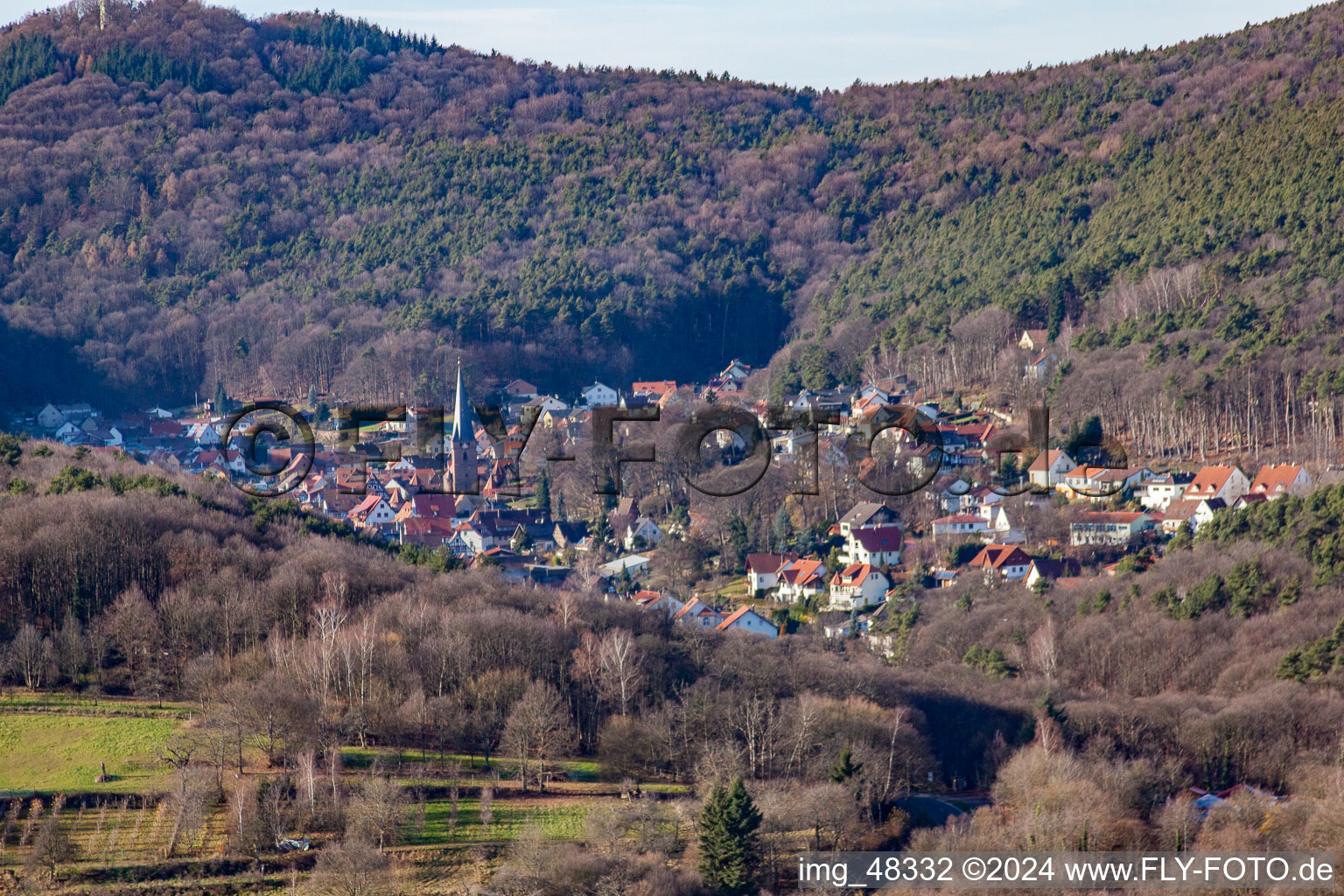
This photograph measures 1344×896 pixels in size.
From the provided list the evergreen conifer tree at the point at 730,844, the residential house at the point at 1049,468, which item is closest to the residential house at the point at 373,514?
the residential house at the point at 1049,468

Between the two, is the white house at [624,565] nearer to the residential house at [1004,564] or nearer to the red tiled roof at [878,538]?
the red tiled roof at [878,538]

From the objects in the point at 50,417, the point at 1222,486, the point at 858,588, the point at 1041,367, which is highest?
the point at 1041,367

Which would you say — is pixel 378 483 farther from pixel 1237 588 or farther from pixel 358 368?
pixel 1237 588

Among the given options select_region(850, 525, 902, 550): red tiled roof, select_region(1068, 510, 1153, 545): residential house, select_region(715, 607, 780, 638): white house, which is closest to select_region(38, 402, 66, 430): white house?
select_region(850, 525, 902, 550): red tiled roof

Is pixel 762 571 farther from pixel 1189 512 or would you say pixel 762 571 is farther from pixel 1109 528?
pixel 1189 512

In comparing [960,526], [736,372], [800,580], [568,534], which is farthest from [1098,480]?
[736,372]

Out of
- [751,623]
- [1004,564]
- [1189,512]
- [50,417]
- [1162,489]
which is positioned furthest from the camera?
[50,417]

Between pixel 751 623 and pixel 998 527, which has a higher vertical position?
pixel 998 527
